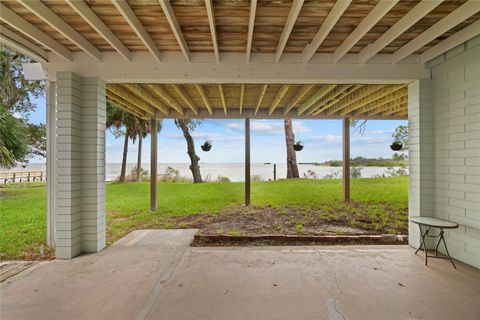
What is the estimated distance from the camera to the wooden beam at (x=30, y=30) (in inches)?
90.5

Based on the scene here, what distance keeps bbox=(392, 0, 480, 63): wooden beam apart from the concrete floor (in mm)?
2624

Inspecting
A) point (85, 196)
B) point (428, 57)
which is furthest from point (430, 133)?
point (85, 196)

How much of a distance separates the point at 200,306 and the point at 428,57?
161 inches

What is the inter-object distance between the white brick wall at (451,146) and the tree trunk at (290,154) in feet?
24.4

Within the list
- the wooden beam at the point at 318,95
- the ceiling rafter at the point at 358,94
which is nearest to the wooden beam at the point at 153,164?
the wooden beam at the point at 318,95

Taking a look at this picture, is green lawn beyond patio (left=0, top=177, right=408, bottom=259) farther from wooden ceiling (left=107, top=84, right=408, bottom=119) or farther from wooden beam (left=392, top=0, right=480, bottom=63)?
wooden beam (left=392, top=0, right=480, bottom=63)

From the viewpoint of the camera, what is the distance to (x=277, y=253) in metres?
3.28

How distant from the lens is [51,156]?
3.34m

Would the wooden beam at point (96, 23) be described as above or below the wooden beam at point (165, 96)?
above

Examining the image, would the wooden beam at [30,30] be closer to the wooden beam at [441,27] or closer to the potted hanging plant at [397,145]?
the wooden beam at [441,27]

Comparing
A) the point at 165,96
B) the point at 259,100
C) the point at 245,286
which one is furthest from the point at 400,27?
the point at 165,96

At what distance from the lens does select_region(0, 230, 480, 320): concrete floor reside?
2.01m

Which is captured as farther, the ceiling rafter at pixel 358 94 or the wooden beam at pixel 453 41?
the ceiling rafter at pixel 358 94

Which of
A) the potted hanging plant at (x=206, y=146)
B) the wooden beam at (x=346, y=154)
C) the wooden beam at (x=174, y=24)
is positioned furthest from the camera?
the potted hanging plant at (x=206, y=146)
